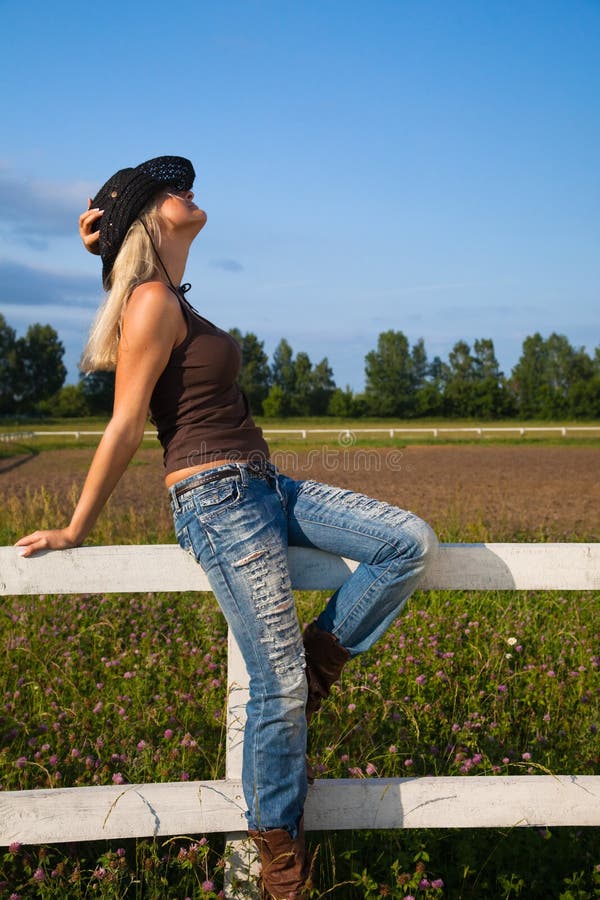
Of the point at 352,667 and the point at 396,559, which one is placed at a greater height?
the point at 396,559

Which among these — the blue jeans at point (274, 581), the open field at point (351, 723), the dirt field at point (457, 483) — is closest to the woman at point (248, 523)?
the blue jeans at point (274, 581)

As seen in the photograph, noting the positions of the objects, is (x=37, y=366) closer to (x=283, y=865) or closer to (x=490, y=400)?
(x=490, y=400)

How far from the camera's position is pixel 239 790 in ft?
7.16

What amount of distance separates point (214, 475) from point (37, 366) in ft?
311

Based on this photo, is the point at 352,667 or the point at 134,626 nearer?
the point at 352,667

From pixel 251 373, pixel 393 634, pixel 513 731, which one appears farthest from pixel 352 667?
pixel 251 373

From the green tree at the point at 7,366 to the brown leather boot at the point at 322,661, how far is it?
8699cm

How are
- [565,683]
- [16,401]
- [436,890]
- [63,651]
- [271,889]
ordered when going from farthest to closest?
1. [16,401]
2. [63,651]
3. [565,683]
4. [436,890]
5. [271,889]

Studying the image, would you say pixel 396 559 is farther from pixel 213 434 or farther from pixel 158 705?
pixel 158 705

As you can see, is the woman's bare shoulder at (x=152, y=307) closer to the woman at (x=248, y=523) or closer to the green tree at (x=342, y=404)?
the woman at (x=248, y=523)

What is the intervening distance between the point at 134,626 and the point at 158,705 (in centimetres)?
117

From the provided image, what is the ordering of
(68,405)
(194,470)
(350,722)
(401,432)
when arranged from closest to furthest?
1. (194,470)
2. (350,722)
3. (401,432)
4. (68,405)

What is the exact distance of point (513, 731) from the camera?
341 centimetres

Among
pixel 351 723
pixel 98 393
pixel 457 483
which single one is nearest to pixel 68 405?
pixel 98 393
